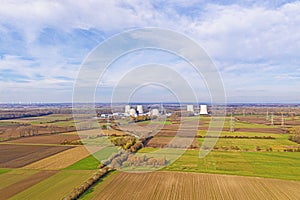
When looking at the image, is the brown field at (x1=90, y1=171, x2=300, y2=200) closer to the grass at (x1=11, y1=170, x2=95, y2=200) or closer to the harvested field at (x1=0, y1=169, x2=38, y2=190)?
the grass at (x1=11, y1=170, x2=95, y2=200)

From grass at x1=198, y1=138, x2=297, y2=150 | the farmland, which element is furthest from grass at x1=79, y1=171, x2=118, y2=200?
grass at x1=198, y1=138, x2=297, y2=150

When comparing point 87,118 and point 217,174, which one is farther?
point 87,118

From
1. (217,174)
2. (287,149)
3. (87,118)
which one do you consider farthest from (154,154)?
(87,118)

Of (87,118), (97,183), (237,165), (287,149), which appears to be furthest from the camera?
(87,118)

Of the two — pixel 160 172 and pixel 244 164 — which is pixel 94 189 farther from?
pixel 244 164

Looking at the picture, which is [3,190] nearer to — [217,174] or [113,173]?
[113,173]

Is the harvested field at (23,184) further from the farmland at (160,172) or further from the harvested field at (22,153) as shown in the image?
the harvested field at (22,153)

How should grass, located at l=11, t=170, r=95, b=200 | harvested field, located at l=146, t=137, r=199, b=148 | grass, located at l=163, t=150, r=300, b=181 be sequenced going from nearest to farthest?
grass, located at l=11, t=170, r=95, b=200 < grass, located at l=163, t=150, r=300, b=181 < harvested field, located at l=146, t=137, r=199, b=148
